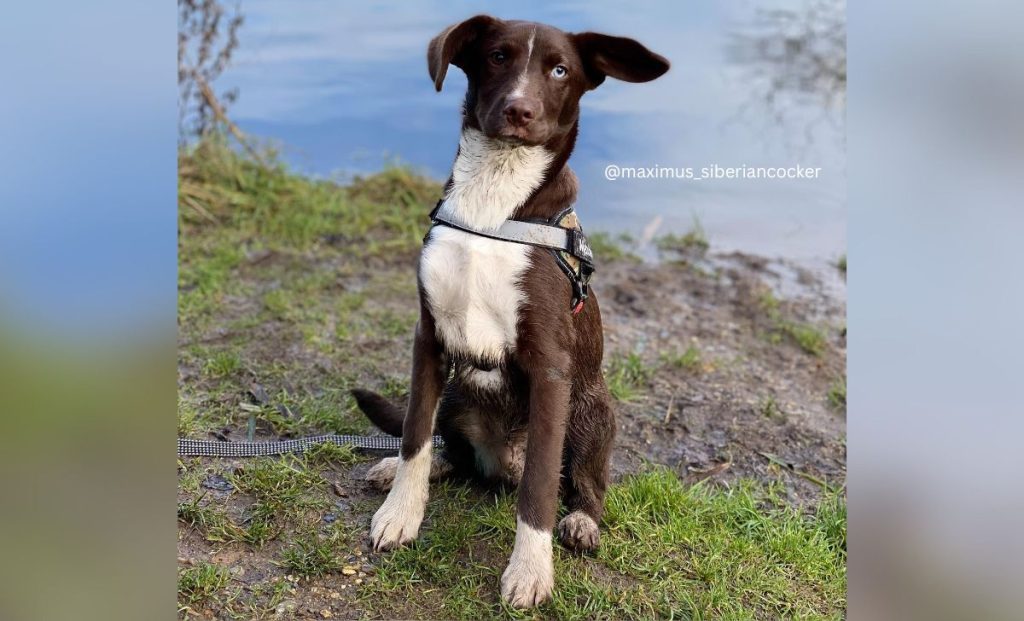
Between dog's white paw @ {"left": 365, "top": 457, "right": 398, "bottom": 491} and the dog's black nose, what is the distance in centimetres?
138

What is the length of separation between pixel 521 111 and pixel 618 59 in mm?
441

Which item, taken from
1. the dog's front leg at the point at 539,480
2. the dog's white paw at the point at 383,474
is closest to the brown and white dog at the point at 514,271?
the dog's front leg at the point at 539,480

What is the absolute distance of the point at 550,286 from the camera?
2842mm

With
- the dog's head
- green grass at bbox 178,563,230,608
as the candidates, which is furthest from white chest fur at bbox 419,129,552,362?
green grass at bbox 178,563,230,608

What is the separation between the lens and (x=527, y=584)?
2846 millimetres

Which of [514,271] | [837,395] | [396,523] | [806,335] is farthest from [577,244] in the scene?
[806,335]

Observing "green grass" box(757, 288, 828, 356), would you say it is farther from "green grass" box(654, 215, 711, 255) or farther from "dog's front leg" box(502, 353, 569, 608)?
"dog's front leg" box(502, 353, 569, 608)

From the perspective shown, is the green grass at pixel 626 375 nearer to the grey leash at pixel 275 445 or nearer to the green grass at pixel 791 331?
the green grass at pixel 791 331

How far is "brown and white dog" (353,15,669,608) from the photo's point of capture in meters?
2.74

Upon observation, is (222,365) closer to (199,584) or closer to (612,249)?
(199,584)

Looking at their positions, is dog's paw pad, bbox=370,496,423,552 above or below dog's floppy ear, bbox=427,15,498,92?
below

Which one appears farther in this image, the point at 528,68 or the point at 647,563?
the point at 647,563
